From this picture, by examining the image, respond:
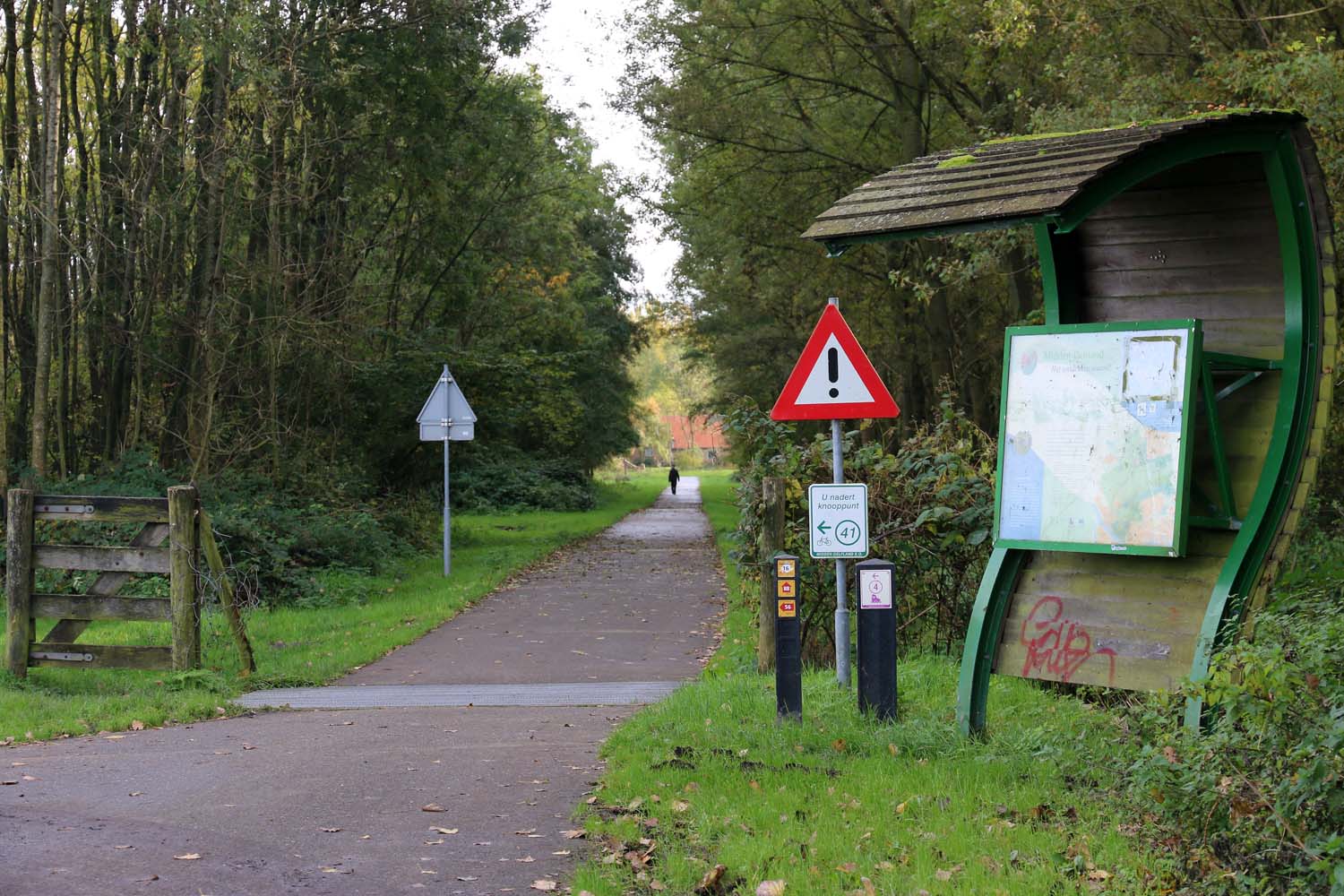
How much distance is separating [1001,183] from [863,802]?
3.19 m

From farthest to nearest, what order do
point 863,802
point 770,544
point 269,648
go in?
point 269,648 → point 770,544 → point 863,802

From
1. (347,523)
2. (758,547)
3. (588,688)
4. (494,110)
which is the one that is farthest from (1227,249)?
(494,110)

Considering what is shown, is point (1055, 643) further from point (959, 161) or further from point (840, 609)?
point (959, 161)

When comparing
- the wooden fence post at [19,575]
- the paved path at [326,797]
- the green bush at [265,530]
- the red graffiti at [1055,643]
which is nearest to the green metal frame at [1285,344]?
the red graffiti at [1055,643]

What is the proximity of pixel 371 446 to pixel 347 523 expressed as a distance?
576 centimetres

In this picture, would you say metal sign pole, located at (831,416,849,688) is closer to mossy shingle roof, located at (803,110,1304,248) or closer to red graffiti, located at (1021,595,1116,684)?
red graffiti, located at (1021,595,1116,684)

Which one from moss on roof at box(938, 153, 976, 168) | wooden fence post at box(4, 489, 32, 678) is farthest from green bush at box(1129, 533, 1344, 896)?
wooden fence post at box(4, 489, 32, 678)

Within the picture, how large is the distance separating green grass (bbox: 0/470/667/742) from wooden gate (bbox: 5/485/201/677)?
0.75 feet

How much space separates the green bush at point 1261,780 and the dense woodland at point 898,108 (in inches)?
491

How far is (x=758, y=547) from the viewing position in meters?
12.0

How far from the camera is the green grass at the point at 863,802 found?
210 inches

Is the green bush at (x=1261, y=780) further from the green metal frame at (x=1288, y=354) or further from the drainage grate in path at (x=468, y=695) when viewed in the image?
the drainage grate in path at (x=468, y=695)

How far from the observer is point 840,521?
8.56m

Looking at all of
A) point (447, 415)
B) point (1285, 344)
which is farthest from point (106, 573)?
point (447, 415)
